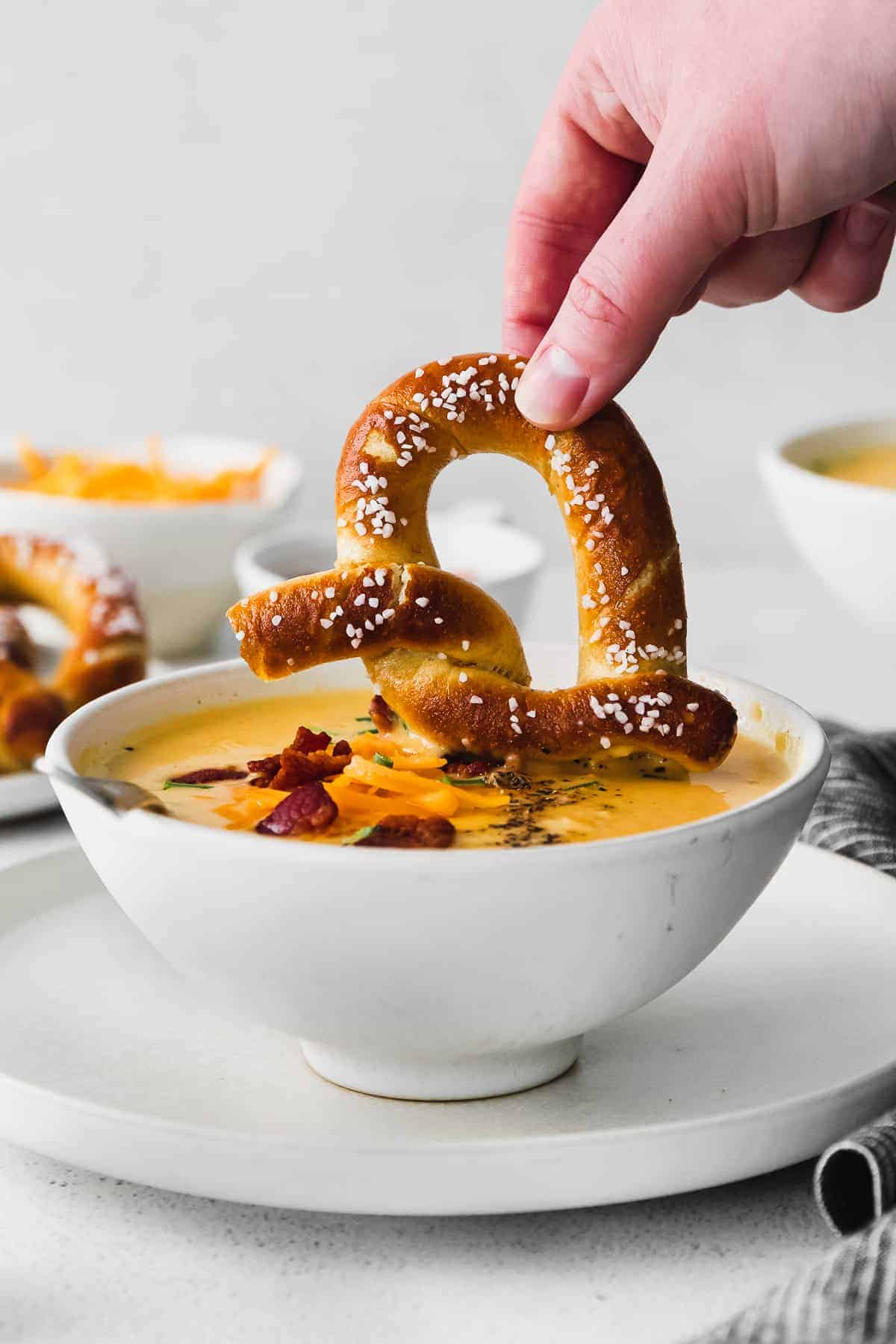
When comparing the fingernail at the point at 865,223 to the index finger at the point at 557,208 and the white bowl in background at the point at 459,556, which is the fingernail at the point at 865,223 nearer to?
the index finger at the point at 557,208

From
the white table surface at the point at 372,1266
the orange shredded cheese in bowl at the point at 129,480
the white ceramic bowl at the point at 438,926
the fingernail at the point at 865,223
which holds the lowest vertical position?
the white table surface at the point at 372,1266

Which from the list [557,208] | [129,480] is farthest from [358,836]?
[129,480]

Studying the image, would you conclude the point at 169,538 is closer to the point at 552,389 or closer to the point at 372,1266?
the point at 552,389

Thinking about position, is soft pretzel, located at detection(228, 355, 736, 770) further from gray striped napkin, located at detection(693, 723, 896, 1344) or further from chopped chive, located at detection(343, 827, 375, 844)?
gray striped napkin, located at detection(693, 723, 896, 1344)

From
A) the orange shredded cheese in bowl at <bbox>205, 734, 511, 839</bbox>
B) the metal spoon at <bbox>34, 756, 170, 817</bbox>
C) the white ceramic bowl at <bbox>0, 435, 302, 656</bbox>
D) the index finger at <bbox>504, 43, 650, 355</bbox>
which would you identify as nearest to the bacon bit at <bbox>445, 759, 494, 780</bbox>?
the orange shredded cheese in bowl at <bbox>205, 734, 511, 839</bbox>

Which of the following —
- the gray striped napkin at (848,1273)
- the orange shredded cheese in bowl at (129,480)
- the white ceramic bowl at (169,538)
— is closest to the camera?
the gray striped napkin at (848,1273)

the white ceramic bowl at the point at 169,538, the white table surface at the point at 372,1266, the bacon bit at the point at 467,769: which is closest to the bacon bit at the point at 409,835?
A: the bacon bit at the point at 467,769

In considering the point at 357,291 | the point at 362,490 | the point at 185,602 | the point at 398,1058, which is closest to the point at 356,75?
the point at 357,291
